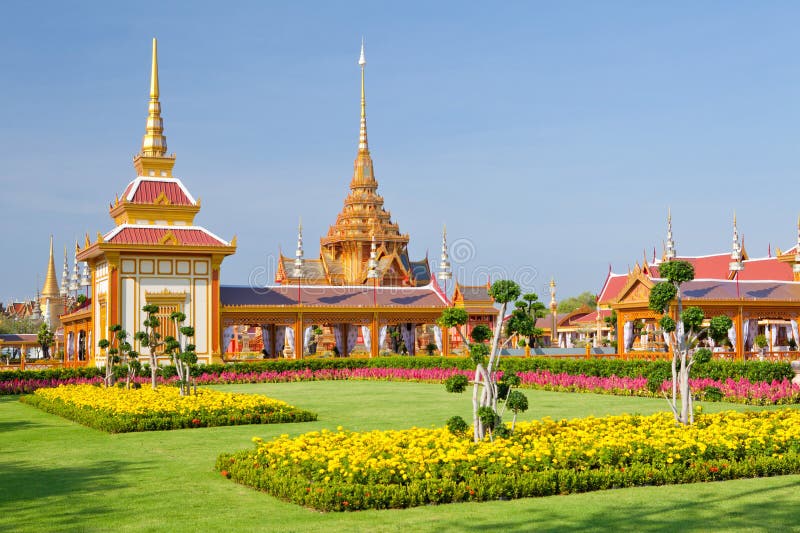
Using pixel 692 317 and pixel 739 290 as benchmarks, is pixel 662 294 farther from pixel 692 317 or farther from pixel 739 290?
pixel 739 290

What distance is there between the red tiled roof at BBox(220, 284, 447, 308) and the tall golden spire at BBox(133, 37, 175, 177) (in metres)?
6.63

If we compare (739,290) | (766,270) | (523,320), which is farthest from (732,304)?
(523,320)

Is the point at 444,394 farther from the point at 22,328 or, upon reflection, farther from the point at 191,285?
the point at 22,328

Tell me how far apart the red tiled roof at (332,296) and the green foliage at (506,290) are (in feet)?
93.0

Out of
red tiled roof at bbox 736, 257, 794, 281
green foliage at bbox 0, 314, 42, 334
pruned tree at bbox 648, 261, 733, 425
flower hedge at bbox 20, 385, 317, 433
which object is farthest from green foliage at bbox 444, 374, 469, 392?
green foliage at bbox 0, 314, 42, 334

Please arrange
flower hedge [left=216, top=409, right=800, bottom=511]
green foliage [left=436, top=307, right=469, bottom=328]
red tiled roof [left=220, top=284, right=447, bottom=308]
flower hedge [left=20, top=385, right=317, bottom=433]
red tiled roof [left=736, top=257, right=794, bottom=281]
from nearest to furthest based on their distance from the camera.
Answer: flower hedge [left=216, top=409, right=800, bottom=511] < green foliage [left=436, top=307, right=469, bottom=328] < flower hedge [left=20, top=385, right=317, bottom=433] < red tiled roof [left=220, top=284, right=447, bottom=308] < red tiled roof [left=736, top=257, right=794, bottom=281]

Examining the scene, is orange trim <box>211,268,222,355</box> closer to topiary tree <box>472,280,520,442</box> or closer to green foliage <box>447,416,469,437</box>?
topiary tree <box>472,280,520,442</box>

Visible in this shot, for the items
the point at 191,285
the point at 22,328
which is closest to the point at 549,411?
the point at 191,285

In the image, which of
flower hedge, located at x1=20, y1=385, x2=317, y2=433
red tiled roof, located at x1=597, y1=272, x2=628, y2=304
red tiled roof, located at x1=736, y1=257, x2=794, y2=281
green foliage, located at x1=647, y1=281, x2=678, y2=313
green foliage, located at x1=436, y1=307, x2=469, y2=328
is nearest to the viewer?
green foliage, located at x1=436, y1=307, x2=469, y2=328

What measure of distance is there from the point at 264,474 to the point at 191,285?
94.8 ft

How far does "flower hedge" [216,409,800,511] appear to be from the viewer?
35.4 ft

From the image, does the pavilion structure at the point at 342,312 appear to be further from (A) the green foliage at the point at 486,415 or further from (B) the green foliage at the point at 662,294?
(A) the green foliage at the point at 486,415

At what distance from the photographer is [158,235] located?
132 feet

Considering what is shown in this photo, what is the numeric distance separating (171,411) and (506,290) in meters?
8.96
